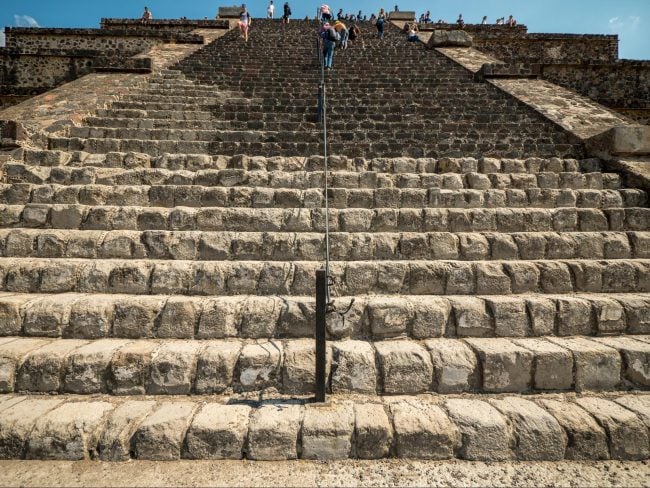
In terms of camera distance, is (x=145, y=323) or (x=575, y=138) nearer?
(x=145, y=323)

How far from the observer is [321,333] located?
2383mm

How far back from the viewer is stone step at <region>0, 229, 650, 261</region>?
3.60 meters

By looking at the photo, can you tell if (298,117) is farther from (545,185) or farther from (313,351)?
(313,351)

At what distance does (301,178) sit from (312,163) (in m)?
0.46

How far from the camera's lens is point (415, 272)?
3.37 m

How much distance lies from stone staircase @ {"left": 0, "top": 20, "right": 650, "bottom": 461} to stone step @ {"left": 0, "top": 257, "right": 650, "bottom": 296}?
0.02 metres

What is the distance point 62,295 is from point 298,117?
5.12 meters

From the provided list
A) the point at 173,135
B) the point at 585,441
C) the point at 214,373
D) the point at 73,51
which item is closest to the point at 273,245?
the point at 214,373

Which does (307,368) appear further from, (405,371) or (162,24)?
(162,24)

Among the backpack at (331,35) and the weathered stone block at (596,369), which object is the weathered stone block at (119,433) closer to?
the weathered stone block at (596,369)

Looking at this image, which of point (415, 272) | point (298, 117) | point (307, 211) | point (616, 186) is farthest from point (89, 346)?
point (616, 186)

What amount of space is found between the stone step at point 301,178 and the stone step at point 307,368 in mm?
2449

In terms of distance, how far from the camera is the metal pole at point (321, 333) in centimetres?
232

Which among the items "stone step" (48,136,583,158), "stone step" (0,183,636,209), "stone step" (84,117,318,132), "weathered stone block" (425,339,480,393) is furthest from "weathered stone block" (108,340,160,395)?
"stone step" (84,117,318,132)
